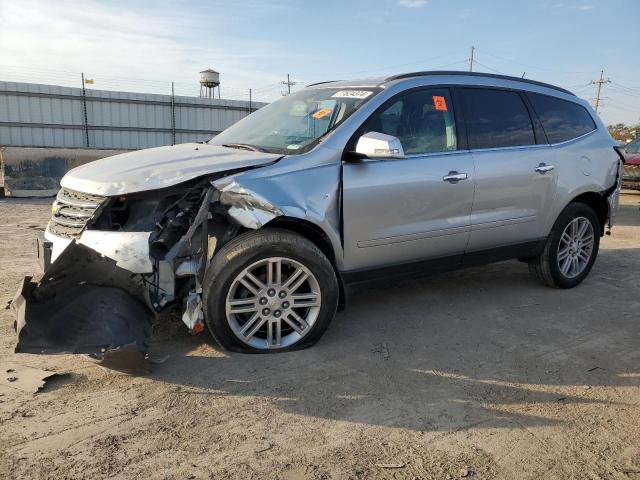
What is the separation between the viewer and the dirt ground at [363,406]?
242 centimetres

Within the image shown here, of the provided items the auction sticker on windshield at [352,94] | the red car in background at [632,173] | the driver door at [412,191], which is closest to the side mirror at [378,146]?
the driver door at [412,191]

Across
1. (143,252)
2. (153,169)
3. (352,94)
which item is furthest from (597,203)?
(143,252)

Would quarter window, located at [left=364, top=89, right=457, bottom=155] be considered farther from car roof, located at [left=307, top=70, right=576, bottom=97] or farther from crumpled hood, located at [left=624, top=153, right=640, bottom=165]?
crumpled hood, located at [left=624, top=153, right=640, bottom=165]

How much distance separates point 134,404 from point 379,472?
1399 mm

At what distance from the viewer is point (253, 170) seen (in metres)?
3.43

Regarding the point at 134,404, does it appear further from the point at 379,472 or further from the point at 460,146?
the point at 460,146

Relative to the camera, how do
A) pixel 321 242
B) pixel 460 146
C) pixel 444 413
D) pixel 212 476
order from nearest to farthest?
1. pixel 212 476
2. pixel 444 413
3. pixel 321 242
4. pixel 460 146

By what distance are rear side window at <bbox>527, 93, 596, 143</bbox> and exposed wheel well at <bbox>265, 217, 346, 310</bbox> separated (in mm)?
2561

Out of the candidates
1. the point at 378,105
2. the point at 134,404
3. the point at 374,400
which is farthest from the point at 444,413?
the point at 378,105

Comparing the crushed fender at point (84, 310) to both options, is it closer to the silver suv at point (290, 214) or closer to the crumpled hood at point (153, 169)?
the silver suv at point (290, 214)

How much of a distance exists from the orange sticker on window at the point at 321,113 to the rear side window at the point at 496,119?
1.19 meters

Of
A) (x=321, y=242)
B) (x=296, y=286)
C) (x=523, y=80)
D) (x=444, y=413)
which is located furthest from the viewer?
(x=523, y=80)

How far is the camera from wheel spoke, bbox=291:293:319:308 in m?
3.54

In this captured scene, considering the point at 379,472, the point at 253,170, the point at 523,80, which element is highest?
the point at 523,80
